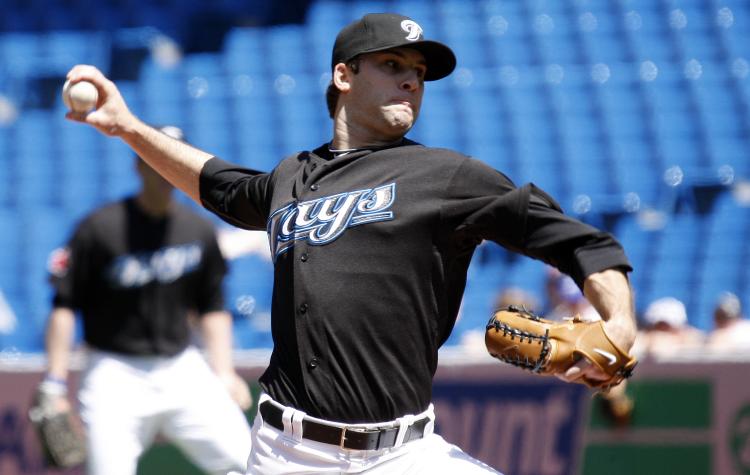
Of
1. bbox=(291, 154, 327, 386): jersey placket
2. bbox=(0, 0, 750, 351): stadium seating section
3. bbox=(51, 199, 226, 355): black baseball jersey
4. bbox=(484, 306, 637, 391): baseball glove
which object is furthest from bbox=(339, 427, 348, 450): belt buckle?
bbox=(0, 0, 750, 351): stadium seating section

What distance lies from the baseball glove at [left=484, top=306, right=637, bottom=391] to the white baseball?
1414 mm

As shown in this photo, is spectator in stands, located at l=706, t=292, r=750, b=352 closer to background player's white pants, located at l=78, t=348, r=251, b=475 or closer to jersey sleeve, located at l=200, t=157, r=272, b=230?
background player's white pants, located at l=78, t=348, r=251, b=475

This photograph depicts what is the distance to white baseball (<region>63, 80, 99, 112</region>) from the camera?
3365 millimetres

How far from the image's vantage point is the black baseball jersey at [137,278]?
5.27 metres

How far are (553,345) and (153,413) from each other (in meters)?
2.96

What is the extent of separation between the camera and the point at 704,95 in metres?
10.8

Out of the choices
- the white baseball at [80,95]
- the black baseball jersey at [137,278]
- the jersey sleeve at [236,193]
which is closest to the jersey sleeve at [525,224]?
the jersey sleeve at [236,193]

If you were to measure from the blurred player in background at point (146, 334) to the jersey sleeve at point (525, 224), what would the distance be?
7.85 feet

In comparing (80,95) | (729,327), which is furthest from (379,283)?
(729,327)

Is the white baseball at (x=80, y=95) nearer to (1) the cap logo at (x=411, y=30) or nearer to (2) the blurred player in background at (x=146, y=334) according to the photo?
(1) the cap logo at (x=411, y=30)

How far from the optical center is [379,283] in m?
2.90

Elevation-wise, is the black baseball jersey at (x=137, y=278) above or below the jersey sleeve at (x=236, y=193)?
below

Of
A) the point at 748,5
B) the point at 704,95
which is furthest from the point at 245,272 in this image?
the point at 748,5

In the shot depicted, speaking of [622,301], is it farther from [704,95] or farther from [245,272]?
[704,95]
